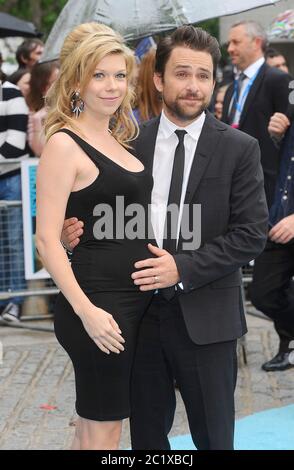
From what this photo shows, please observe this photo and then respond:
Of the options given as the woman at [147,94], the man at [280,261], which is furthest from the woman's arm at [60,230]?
the woman at [147,94]

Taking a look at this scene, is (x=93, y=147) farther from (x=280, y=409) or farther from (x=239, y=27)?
(x=239, y=27)

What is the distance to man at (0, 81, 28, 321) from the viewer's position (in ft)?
27.6

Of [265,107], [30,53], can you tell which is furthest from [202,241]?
[30,53]

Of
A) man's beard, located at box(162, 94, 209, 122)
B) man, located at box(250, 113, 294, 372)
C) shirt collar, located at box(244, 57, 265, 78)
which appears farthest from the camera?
shirt collar, located at box(244, 57, 265, 78)

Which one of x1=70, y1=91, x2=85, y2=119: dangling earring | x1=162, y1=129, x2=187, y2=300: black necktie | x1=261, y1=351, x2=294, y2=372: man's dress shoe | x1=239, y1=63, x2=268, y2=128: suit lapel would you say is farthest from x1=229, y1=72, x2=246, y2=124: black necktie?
x1=70, y1=91, x2=85, y2=119: dangling earring

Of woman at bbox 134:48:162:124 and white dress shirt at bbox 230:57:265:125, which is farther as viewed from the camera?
white dress shirt at bbox 230:57:265:125

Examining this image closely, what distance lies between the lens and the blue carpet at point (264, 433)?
5312 mm

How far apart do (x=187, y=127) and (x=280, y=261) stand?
2589mm

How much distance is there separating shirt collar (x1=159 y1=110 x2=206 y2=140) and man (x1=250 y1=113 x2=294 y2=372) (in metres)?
2.01

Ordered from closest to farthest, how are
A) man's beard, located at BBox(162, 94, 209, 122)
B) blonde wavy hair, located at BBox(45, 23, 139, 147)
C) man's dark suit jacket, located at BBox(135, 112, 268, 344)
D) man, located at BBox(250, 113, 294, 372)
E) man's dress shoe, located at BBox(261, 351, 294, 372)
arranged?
1. blonde wavy hair, located at BBox(45, 23, 139, 147)
2. man's dark suit jacket, located at BBox(135, 112, 268, 344)
3. man's beard, located at BBox(162, 94, 209, 122)
4. man, located at BBox(250, 113, 294, 372)
5. man's dress shoe, located at BBox(261, 351, 294, 372)

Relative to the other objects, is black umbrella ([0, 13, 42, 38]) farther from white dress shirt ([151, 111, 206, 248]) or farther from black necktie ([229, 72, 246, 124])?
white dress shirt ([151, 111, 206, 248])

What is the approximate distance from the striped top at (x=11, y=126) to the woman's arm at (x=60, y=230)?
194 inches

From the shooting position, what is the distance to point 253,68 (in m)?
8.36

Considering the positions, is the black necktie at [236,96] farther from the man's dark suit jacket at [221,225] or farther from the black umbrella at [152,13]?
the man's dark suit jacket at [221,225]
